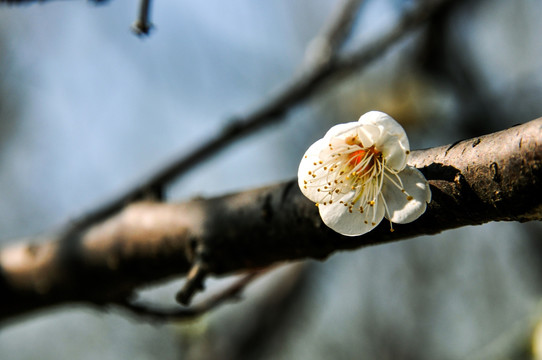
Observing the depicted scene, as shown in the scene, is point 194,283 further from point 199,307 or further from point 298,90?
point 298,90

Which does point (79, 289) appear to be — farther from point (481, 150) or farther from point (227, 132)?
point (481, 150)

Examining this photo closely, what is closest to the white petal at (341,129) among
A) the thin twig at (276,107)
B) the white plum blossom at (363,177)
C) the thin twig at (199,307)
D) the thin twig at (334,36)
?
the white plum blossom at (363,177)

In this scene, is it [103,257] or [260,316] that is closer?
[103,257]

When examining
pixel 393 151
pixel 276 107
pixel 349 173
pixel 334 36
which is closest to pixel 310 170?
pixel 349 173

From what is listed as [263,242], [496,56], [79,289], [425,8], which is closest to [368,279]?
[496,56]

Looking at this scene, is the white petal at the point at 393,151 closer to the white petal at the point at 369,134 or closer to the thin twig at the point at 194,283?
the white petal at the point at 369,134
